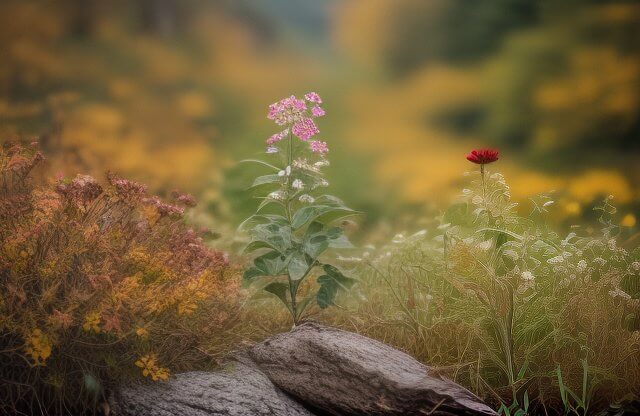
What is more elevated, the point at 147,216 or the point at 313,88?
the point at 313,88

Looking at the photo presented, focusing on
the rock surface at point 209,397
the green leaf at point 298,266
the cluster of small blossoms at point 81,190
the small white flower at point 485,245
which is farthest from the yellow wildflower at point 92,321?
the small white flower at point 485,245

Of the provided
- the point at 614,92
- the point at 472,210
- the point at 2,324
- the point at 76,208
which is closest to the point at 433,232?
the point at 472,210

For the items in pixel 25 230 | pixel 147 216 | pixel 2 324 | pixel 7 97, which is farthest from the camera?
pixel 7 97

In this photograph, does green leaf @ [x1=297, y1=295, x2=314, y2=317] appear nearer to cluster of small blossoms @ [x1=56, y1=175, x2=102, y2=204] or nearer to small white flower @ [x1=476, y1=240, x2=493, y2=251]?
small white flower @ [x1=476, y1=240, x2=493, y2=251]

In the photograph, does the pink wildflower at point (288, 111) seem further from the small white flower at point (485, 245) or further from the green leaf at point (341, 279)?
the small white flower at point (485, 245)

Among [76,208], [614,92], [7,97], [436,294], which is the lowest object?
[76,208]

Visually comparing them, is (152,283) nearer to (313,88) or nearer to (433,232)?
(433,232)

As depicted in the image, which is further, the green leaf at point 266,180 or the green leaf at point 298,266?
the green leaf at point 266,180

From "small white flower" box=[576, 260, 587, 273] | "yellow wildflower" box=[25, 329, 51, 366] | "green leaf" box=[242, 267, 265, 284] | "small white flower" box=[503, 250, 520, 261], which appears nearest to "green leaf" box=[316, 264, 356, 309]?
"green leaf" box=[242, 267, 265, 284]
